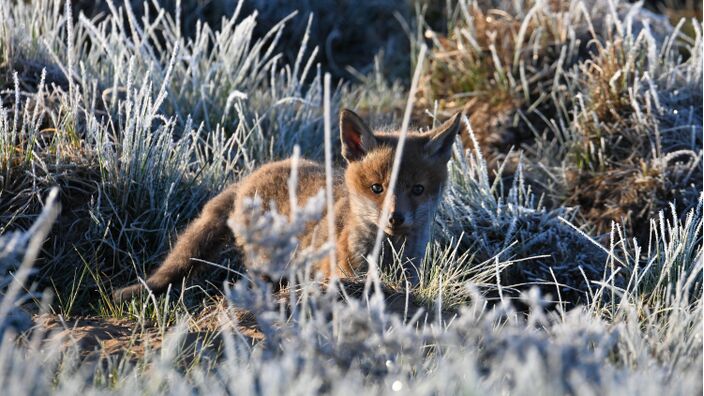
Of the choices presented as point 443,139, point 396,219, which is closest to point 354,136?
point 443,139

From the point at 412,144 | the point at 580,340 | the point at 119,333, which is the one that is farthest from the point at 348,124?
the point at 580,340

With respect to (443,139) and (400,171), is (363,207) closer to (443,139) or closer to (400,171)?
(400,171)

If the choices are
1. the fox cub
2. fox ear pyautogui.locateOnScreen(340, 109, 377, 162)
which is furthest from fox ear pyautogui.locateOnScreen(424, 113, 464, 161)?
fox ear pyautogui.locateOnScreen(340, 109, 377, 162)

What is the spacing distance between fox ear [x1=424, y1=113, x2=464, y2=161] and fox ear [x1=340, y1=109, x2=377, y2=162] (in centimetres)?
32

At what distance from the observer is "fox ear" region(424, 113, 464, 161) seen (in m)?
5.10

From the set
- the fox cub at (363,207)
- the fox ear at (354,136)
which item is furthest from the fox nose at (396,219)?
the fox ear at (354,136)

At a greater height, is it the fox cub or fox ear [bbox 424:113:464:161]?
fox ear [bbox 424:113:464:161]

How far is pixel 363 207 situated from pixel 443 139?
0.61m

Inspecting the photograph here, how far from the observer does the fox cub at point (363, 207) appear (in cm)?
501

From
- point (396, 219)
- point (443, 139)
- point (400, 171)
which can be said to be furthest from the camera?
point (443, 139)

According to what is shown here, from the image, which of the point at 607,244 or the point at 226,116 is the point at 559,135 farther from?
the point at 226,116

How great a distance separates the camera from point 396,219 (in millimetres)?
4777

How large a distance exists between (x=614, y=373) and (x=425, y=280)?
1.97 metres

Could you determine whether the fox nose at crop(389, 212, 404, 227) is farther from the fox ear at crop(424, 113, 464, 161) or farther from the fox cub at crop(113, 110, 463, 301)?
the fox ear at crop(424, 113, 464, 161)
